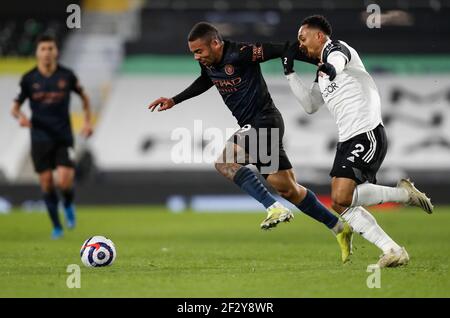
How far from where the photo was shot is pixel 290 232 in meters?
15.2

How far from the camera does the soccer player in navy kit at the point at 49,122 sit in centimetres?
1381

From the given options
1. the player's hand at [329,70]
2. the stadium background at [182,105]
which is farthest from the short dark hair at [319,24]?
the stadium background at [182,105]

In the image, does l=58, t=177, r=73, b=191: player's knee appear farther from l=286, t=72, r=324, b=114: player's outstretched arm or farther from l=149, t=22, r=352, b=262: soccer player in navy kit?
l=286, t=72, r=324, b=114: player's outstretched arm

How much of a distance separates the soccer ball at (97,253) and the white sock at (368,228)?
7.57 ft

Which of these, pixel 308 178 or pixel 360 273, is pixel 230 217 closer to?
pixel 308 178

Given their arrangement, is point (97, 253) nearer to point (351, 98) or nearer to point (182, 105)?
point (351, 98)

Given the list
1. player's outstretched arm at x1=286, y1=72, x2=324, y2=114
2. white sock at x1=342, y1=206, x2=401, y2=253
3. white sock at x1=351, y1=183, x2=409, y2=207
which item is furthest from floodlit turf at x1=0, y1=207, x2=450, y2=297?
player's outstretched arm at x1=286, y1=72, x2=324, y2=114

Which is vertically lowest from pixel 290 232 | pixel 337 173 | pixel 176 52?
pixel 290 232

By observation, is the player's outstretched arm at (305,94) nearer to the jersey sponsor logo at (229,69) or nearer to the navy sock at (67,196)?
the jersey sponsor logo at (229,69)

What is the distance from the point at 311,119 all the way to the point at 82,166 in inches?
270

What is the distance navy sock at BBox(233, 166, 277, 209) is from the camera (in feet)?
29.6

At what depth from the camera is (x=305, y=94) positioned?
901 cm

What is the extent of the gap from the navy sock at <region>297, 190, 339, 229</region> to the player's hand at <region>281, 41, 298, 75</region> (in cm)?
151
